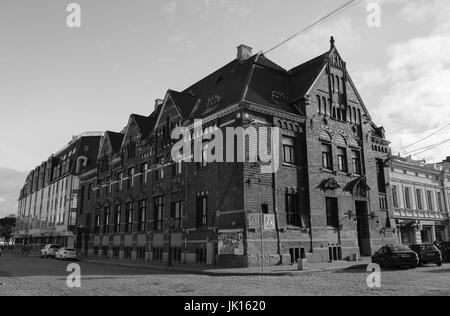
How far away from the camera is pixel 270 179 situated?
26.6m

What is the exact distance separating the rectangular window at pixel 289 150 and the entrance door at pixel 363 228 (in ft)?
24.6

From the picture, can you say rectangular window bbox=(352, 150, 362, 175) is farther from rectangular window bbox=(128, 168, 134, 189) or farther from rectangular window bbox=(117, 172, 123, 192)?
rectangular window bbox=(117, 172, 123, 192)

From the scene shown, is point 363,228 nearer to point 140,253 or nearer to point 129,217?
point 140,253

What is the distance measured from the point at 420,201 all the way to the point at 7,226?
377 ft

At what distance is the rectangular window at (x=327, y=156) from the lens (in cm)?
3030

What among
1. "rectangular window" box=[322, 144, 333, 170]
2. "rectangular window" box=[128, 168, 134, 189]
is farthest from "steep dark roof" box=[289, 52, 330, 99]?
"rectangular window" box=[128, 168, 134, 189]

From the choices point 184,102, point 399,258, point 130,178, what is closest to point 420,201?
point 399,258

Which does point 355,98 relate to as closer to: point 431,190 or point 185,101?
point 185,101

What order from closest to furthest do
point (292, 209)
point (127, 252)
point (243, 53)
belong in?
point (292, 209) < point (243, 53) < point (127, 252)

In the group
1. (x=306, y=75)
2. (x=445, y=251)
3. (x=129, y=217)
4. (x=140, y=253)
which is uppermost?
(x=306, y=75)

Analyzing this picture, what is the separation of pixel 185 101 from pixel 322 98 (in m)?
11.4

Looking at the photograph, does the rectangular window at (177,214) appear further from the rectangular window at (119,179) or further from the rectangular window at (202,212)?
the rectangular window at (119,179)

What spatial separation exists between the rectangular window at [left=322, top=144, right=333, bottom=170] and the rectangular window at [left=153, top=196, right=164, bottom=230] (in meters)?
14.2

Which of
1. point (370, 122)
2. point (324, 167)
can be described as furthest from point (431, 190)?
point (324, 167)
